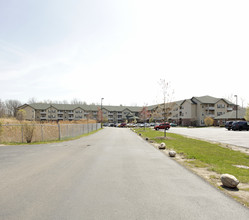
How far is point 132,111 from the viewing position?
386 feet

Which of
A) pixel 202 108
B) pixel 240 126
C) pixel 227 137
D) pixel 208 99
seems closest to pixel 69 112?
pixel 202 108

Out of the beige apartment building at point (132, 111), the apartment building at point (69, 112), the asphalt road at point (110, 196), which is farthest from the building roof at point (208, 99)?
the asphalt road at point (110, 196)

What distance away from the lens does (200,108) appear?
250 ft

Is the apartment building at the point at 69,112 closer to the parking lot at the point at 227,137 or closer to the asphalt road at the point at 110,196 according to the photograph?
the parking lot at the point at 227,137

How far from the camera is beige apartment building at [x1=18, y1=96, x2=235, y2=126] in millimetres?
76000

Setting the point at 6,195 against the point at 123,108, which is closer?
the point at 6,195

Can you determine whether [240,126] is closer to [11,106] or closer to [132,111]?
[132,111]

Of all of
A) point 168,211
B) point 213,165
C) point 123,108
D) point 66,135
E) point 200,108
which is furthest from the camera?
point 123,108

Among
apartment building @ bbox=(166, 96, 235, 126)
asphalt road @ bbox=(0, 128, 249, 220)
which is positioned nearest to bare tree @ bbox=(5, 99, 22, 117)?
apartment building @ bbox=(166, 96, 235, 126)

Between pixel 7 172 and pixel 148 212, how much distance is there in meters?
6.10

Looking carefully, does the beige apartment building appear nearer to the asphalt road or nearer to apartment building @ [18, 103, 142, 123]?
apartment building @ [18, 103, 142, 123]

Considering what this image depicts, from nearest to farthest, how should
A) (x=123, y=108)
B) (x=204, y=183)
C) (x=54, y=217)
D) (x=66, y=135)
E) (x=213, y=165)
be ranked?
(x=54, y=217)
(x=204, y=183)
(x=213, y=165)
(x=66, y=135)
(x=123, y=108)

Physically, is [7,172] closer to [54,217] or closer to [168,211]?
[54,217]

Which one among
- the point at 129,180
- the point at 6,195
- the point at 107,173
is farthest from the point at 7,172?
the point at 129,180
